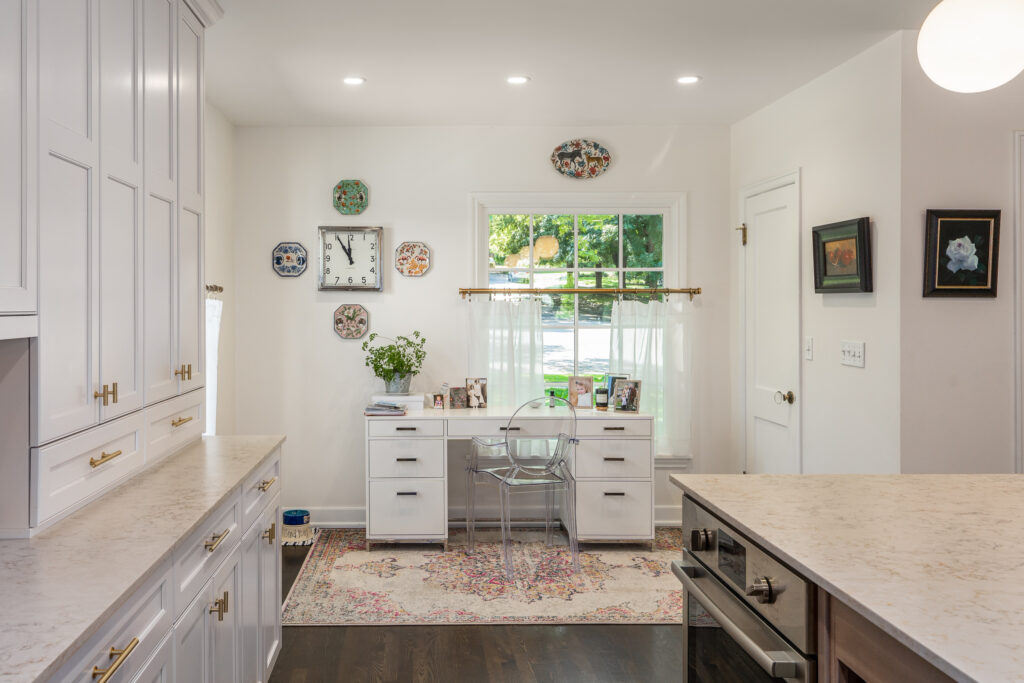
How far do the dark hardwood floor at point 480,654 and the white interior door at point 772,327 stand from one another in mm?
1374

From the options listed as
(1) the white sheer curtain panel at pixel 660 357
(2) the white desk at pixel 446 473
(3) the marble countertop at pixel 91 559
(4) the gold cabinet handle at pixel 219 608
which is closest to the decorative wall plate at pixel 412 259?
(2) the white desk at pixel 446 473

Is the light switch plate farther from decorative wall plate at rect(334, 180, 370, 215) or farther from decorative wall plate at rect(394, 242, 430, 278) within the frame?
decorative wall plate at rect(334, 180, 370, 215)

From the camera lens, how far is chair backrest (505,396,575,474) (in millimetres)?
3791

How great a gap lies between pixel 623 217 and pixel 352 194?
5.60ft

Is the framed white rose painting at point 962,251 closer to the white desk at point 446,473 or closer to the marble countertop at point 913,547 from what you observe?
the marble countertop at point 913,547

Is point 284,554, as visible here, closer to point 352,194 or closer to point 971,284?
point 352,194

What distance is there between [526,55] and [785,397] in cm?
220

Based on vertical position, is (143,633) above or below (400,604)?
above

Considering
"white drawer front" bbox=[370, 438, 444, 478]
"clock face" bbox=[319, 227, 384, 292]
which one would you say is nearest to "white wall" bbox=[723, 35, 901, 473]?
"white drawer front" bbox=[370, 438, 444, 478]

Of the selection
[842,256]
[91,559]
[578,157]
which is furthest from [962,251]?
[91,559]

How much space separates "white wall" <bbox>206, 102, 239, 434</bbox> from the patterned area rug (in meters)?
1.09

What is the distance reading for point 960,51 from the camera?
4.88ft

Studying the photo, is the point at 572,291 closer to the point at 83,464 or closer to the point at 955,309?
the point at 955,309

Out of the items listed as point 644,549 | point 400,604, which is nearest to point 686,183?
point 644,549
